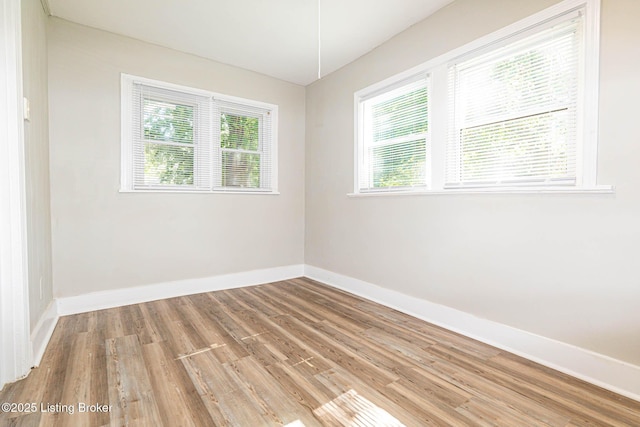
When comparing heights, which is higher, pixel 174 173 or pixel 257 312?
pixel 174 173

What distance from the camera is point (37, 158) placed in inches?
89.4

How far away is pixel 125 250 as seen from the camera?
3.12m

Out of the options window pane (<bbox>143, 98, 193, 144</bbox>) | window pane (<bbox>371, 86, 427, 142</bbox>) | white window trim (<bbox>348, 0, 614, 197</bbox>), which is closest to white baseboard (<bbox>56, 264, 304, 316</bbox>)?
window pane (<bbox>143, 98, 193, 144</bbox>)

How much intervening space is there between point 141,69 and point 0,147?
1.91 meters

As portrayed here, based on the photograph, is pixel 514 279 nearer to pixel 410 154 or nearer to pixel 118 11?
pixel 410 154

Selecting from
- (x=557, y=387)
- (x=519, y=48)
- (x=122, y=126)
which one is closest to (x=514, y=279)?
(x=557, y=387)

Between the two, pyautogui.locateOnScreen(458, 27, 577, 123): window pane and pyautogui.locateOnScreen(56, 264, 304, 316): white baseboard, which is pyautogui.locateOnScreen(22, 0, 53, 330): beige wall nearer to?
pyautogui.locateOnScreen(56, 264, 304, 316): white baseboard

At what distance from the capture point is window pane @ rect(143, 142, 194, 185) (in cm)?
324

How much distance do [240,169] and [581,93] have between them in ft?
11.1

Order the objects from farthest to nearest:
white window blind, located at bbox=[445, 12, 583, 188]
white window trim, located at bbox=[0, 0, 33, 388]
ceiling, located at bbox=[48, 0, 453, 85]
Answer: ceiling, located at bbox=[48, 0, 453, 85] → white window blind, located at bbox=[445, 12, 583, 188] → white window trim, located at bbox=[0, 0, 33, 388]

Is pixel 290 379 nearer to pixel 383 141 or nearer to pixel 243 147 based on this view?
pixel 383 141

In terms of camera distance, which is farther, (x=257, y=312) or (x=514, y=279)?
(x=257, y=312)

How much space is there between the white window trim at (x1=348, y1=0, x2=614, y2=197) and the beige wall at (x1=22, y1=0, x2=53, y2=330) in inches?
114

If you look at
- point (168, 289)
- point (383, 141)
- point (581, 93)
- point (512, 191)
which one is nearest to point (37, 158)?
point (168, 289)
